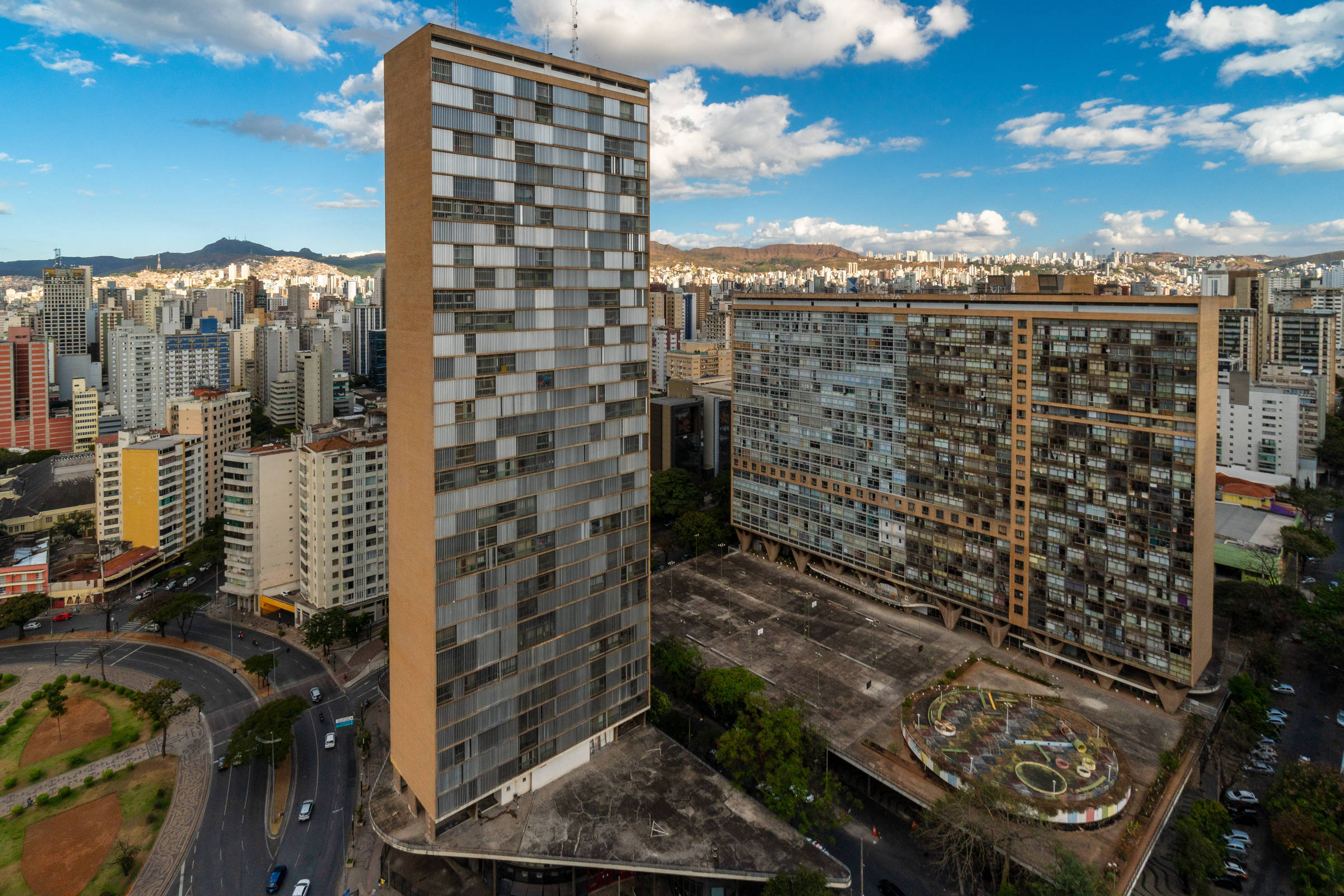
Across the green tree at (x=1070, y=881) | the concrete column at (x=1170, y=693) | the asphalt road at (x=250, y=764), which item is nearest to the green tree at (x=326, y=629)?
the asphalt road at (x=250, y=764)

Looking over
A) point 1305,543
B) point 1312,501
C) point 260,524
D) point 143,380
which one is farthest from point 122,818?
point 1312,501

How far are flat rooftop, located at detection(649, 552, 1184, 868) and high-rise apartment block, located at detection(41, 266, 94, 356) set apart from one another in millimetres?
164269

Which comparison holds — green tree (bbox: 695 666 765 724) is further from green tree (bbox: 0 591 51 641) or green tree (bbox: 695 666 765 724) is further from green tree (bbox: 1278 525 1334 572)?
green tree (bbox: 0 591 51 641)

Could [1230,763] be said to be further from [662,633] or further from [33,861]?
[33,861]

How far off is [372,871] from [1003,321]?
55.2 meters

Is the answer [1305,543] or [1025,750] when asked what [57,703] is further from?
[1305,543]

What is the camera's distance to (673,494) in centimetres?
9200

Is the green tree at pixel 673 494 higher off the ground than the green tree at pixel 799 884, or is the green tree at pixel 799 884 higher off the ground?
the green tree at pixel 673 494

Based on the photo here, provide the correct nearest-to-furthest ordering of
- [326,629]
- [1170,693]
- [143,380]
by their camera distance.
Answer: [1170,693]
[326,629]
[143,380]

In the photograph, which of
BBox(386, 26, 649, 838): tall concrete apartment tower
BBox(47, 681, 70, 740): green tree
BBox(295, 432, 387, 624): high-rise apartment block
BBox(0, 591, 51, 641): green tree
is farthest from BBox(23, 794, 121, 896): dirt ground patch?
BBox(0, 591, 51, 641): green tree

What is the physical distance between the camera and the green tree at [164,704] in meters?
48.0

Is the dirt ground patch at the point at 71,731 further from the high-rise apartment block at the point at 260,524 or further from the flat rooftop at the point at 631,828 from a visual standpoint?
the flat rooftop at the point at 631,828

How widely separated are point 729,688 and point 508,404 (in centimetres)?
2487

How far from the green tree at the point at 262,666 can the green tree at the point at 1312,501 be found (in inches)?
4314
